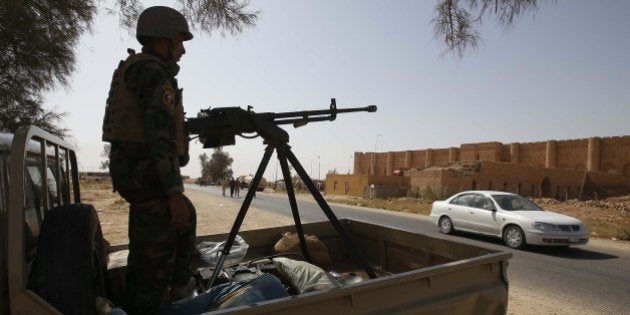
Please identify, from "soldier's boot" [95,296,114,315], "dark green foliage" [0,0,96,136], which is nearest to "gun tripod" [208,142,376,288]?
"soldier's boot" [95,296,114,315]

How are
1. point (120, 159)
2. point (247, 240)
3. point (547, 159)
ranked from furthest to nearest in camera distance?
point (547, 159), point (247, 240), point (120, 159)

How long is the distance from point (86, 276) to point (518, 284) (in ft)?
22.7

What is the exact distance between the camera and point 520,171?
3775 centimetres

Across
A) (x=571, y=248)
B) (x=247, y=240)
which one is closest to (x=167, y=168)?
(x=247, y=240)

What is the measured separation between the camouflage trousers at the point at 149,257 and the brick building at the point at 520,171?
33.0 metres

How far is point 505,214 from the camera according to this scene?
1181cm

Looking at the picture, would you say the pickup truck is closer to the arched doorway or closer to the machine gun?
the machine gun

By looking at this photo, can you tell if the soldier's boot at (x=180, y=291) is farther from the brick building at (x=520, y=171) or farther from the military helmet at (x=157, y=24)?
the brick building at (x=520, y=171)

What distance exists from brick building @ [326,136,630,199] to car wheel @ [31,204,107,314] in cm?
3354

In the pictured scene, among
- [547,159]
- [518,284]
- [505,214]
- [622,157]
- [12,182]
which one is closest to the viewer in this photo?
[12,182]

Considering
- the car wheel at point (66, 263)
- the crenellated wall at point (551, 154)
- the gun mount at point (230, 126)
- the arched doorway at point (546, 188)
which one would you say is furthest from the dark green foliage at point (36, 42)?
the arched doorway at point (546, 188)

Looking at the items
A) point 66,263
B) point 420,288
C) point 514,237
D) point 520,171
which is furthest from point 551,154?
point 66,263

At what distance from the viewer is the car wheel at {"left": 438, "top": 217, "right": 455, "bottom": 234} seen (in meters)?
13.7

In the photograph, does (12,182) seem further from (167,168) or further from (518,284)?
(518,284)
